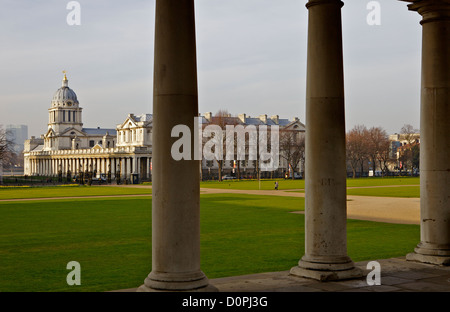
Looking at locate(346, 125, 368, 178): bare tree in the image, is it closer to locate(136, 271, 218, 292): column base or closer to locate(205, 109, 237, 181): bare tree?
locate(205, 109, 237, 181): bare tree

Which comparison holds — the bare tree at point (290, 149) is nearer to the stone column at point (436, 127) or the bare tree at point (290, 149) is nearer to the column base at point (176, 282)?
the stone column at point (436, 127)

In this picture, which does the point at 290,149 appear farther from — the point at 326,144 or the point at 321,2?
the point at 321,2

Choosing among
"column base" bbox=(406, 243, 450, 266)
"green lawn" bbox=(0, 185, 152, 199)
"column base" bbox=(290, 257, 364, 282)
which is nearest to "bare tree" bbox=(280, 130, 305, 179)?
"green lawn" bbox=(0, 185, 152, 199)

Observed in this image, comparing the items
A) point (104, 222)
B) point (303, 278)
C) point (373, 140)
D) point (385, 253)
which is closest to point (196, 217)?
point (303, 278)

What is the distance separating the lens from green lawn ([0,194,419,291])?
61.7ft

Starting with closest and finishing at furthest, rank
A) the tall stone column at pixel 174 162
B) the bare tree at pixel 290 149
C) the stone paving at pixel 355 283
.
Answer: the tall stone column at pixel 174 162
the stone paving at pixel 355 283
the bare tree at pixel 290 149

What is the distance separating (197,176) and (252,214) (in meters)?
30.6

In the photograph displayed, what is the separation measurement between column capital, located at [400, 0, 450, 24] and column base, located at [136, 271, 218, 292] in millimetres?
11042

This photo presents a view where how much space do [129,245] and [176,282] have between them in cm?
1416

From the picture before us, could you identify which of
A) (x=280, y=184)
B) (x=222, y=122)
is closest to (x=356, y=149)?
(x=222, y=122)

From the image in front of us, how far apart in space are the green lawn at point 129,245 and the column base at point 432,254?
350cm

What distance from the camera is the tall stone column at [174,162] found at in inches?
489

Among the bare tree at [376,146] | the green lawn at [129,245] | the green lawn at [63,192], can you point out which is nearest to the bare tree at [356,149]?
the bare tree at [376,146]

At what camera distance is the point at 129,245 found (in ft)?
86.1
